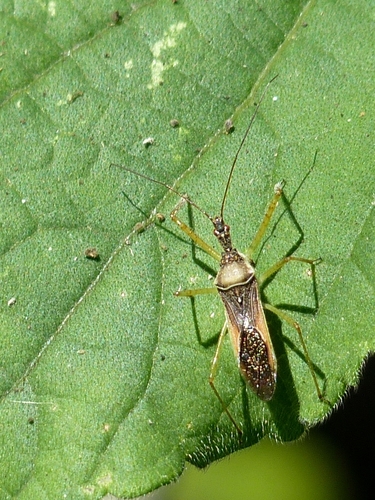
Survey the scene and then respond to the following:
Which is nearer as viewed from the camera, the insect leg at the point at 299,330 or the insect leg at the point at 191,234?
the insect leg at the point at 299,330

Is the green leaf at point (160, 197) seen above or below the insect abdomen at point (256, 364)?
above

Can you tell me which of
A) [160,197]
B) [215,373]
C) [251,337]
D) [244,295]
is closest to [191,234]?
[160,197]

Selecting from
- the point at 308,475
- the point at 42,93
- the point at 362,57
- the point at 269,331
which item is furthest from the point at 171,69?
the point at 308,475

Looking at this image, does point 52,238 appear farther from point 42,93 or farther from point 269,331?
point 269,331

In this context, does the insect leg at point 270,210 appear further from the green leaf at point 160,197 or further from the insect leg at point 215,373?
the insect leg at point 215,373

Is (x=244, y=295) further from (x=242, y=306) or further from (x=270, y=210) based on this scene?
(x=270, y=210)

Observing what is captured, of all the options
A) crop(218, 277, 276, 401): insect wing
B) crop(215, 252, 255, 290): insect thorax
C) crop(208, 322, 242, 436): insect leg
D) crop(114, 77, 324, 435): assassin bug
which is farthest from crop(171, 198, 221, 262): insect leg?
crop(208, 322, 242, 436): insect leg

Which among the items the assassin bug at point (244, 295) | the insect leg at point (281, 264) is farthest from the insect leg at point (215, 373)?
the insect leg at point (281, 264)

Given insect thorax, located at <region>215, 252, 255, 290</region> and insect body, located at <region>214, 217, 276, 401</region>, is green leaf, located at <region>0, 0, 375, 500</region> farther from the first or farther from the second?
insect thorax, located at <region>215, 252, 255, 290</region>
